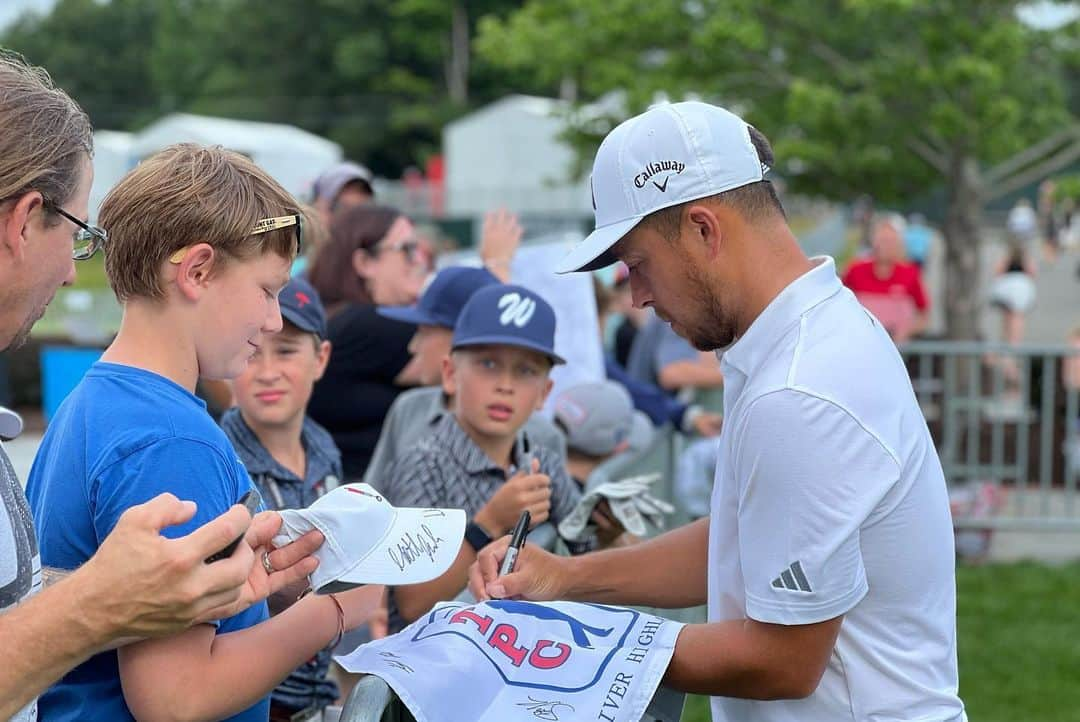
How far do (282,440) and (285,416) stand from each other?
86mm

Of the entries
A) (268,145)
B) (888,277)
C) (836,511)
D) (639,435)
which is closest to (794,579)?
(836,511)

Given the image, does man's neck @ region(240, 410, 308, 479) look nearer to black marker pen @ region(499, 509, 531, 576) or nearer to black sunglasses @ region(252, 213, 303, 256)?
black marker pen @ region(499, 509, 531, 576)

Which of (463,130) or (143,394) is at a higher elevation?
(463,130)

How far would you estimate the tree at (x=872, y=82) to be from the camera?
12109mm

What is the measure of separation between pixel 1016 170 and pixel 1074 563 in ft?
19.9

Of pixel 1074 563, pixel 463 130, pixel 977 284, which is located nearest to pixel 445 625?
pixel 1074 563

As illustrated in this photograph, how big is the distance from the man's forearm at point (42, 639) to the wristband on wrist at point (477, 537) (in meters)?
1.73

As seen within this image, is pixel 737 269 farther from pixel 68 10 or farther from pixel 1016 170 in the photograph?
pixel 68 10

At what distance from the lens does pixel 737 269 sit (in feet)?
8.18

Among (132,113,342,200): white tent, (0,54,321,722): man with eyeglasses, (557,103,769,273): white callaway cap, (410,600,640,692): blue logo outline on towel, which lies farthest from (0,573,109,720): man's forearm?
(132,113,342,200): white tent

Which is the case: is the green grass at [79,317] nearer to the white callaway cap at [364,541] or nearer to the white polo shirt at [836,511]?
the white callaway cap at [364,541]

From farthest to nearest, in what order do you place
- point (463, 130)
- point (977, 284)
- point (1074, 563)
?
point (463, 130), point (977, 284), point (1074, 563)

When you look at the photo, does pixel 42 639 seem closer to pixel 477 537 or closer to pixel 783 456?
pixel 783 456

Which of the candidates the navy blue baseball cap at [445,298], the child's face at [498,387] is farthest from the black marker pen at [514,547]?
the navy blue baseball cap at [445,298]
